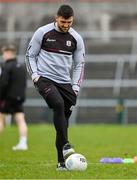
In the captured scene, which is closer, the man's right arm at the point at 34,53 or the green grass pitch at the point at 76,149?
the green grass pitch at the point at 76,149

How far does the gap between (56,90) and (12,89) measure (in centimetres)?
639

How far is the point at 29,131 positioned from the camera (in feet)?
73.5

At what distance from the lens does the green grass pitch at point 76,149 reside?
9.57m

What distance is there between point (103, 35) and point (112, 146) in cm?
1373

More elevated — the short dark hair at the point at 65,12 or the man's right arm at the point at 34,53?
the short dark hair at the point at 65,12

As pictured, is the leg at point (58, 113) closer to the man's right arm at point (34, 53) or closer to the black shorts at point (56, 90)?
the black shorts at point (56, 90)

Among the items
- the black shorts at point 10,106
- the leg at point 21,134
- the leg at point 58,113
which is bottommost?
the leg at point 21,134

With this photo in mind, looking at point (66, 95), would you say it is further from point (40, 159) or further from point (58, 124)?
point (40, 159)

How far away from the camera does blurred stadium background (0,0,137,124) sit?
2770 cm

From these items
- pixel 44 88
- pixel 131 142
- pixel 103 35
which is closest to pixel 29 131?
pixel 131 142

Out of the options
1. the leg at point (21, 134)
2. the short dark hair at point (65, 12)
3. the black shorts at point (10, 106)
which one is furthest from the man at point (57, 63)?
the black shorts at point (10, 106)

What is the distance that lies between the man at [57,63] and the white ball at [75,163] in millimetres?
144

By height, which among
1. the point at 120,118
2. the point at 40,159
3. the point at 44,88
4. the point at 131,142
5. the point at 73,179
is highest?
the point at 44,88

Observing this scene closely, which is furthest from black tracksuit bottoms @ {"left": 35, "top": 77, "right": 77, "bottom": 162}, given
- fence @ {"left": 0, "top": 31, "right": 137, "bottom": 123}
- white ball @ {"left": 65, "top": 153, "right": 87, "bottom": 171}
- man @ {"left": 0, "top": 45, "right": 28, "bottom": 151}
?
fence @ {"left": 0, "top": 31, "right": 137, "bottom": 123}
